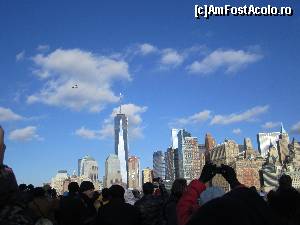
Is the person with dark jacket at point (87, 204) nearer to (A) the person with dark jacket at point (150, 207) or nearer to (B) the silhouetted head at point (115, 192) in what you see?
(B) the silhouetted head at point (115, 192)

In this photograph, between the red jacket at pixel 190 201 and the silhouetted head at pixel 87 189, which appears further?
the silhouetted head at pixel 87 189

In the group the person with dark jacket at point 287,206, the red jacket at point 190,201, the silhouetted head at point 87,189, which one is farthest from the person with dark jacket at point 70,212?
the person with dark jacket at point 287,206

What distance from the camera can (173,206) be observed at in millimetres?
8438

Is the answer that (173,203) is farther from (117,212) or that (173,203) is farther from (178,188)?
(117,212)

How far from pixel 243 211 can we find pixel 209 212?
0.59 feet

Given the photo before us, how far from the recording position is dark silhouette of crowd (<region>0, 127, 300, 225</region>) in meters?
1.87

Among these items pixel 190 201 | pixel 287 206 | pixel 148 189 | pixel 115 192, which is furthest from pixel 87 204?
pixel 287 206

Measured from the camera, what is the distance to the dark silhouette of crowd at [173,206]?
187 centimetres

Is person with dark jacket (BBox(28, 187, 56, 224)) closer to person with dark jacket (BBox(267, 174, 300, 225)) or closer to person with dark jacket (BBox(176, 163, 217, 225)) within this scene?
person with dark jacket (BBox(176, 163, 217, 225))

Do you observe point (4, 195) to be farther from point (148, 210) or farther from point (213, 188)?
point (148, 210)

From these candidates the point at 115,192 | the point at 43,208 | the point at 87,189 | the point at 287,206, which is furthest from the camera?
the point at 87,189

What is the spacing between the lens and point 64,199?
7.55 m

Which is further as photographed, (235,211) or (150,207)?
(150,207)

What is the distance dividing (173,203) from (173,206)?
8cm
